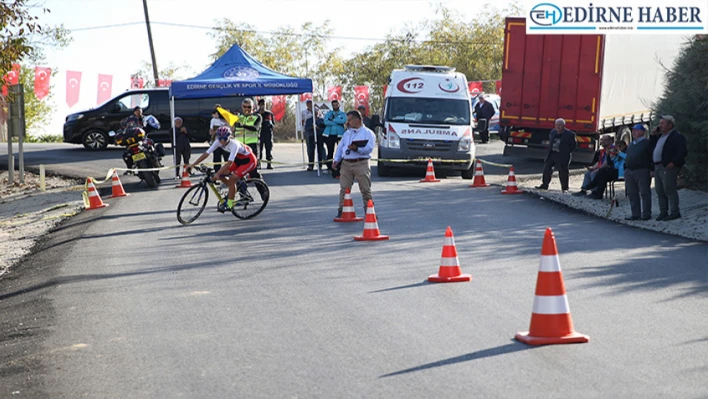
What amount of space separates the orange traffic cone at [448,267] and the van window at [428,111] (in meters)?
14.0

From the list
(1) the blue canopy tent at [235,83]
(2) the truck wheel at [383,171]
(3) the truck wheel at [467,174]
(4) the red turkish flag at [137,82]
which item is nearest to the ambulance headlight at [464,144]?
(3) the truck wheel at [467,174]

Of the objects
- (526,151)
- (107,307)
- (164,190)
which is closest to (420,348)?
(107,307)

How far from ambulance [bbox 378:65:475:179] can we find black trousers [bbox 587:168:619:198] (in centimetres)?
461

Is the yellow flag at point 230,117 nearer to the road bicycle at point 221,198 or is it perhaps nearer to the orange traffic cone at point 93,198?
the orange traffic cone at point 93,198

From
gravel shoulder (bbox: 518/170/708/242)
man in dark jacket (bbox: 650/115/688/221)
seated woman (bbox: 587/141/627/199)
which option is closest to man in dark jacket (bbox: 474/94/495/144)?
gravel shoulder (bbox: 518/170/708/242)

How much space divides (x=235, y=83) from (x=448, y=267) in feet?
45.9

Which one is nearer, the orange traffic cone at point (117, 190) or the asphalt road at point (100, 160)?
→ the orange traffic cone at point (117, 190)

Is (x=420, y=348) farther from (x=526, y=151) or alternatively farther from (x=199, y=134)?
(x=199, y=134)

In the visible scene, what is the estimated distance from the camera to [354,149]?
15.7 metres

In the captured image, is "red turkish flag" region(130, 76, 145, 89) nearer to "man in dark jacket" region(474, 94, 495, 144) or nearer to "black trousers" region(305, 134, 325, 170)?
"man in dark jacket" region(474, 94, 495, 144)

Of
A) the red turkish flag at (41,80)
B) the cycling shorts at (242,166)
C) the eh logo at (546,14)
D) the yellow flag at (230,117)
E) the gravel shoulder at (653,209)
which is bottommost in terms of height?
the gravel shoulder at (653,209)

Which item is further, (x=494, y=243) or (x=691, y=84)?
(x=691, y=84)

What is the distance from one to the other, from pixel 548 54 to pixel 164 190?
36.9 feet

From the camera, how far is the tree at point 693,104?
1889 centimetres
